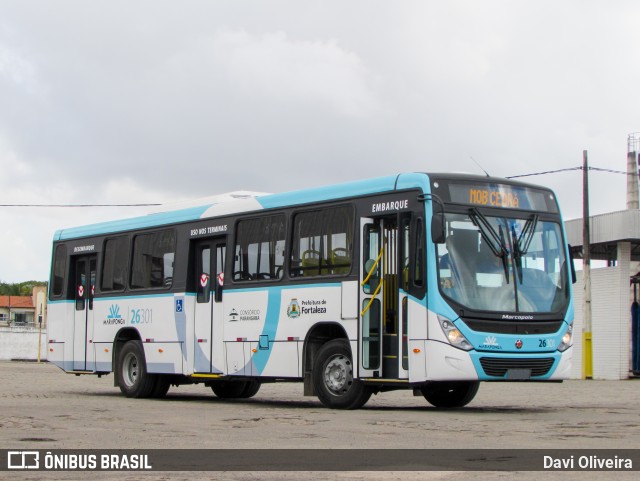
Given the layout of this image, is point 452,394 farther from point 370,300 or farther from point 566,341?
point 370,300

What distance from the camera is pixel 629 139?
4897 centimetres

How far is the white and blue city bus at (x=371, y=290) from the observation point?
53.2ft

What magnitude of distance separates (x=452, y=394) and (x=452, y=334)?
2.97 meters

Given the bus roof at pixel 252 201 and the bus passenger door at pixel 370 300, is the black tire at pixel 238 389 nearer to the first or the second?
the bus roof at pixel 252 201

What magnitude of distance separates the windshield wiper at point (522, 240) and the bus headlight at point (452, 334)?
1365 millimetres

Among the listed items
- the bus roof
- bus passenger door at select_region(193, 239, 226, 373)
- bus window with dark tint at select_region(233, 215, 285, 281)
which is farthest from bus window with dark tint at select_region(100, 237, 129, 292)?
bus window with dark tint at select_region(233, 215, 285, 281)

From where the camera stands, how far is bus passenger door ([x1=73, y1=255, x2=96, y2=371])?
2319cm

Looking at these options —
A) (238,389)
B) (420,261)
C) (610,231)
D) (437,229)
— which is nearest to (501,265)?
(420,261)

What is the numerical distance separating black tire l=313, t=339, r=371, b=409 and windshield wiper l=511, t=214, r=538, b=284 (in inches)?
106

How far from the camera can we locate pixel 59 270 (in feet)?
Result: 80.7

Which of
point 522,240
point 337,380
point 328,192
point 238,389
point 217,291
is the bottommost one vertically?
point 238,389

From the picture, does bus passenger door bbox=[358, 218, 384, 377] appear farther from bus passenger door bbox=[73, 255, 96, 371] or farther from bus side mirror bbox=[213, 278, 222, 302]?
bus passenger door bbox=[73, 255, 96, 371]

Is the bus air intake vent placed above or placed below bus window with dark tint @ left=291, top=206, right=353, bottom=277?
below

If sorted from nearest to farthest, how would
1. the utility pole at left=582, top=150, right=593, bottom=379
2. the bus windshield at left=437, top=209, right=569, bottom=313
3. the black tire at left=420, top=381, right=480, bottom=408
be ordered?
the bus windshield at left=437, top=209, right=569, bottom=313
the black tire at left=420, top=381, right=480, bottom=408
the utility pole at left=582, top=150, right=593, bottom=379
